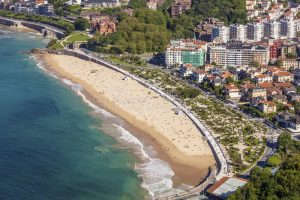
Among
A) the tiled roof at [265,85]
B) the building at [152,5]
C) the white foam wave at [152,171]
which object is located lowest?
the white foam wave at [152,171]

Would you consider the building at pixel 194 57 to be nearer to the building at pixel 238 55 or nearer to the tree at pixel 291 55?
the building at pixel 238 55

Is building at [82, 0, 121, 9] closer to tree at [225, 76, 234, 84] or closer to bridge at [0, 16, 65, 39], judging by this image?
bridge at [0, 16, 65, 39]

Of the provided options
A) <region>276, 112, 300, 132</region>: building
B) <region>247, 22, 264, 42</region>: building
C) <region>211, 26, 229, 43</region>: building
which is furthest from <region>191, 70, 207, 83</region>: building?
<region>247, 22, 264, 42</region>: building

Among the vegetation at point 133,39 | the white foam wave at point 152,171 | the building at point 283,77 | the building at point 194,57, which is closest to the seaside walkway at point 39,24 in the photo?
the vegetation at point 133,39

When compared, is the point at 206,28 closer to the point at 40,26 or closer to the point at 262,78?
the point at 262,78

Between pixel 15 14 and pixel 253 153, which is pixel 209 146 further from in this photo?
pixel 15 14

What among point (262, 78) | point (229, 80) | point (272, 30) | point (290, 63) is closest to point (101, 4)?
point (272, 30)

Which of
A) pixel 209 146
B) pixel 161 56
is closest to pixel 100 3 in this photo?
pixel 161 56
